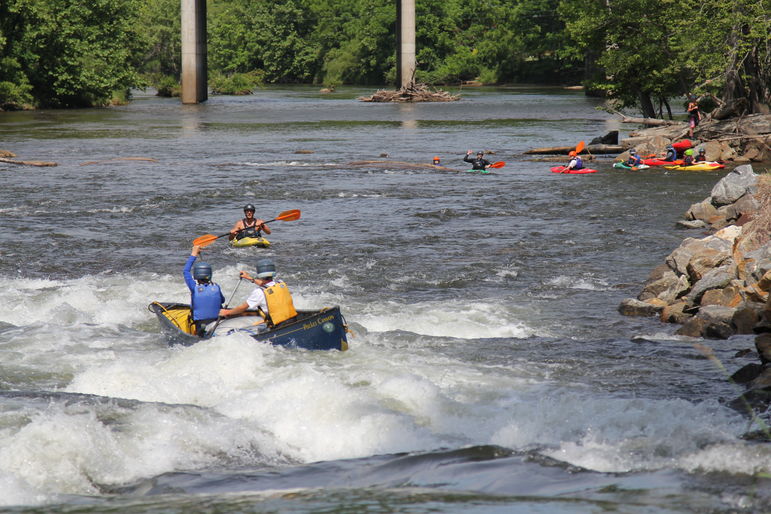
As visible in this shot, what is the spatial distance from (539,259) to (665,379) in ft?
23.6

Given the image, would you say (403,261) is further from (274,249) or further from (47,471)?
(47,471)

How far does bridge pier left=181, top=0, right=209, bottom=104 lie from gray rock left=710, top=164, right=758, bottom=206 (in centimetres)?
5469

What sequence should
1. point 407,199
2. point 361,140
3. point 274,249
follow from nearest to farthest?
point 274,249
point 407,199
point 361,140

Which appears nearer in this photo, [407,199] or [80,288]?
[80,288]

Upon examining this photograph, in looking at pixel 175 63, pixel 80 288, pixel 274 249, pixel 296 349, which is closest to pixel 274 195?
pixel 274 249

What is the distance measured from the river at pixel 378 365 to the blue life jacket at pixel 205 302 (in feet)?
2.12

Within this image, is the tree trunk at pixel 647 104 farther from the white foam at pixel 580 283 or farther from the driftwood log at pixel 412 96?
the driftwood log at pixel 412 96

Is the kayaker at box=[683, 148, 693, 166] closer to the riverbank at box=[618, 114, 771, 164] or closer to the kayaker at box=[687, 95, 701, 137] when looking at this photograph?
the riverbank at box=[618, 114, 771, 164]

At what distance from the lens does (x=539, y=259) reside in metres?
18.3

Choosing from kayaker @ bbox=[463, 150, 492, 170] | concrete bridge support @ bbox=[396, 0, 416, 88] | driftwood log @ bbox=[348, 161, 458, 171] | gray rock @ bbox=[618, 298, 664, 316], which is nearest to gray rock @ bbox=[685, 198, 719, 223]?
gray rock @ bbox=[618, 298, 664, 316]

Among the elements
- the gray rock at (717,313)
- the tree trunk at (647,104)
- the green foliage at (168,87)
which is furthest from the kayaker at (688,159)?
the green foliage at (168,87)

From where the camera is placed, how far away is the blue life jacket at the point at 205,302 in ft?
42.4

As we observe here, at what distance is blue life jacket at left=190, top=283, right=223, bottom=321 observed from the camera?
42.4 feet

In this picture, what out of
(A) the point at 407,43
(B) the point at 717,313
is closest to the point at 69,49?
(A) the point at 407,43
